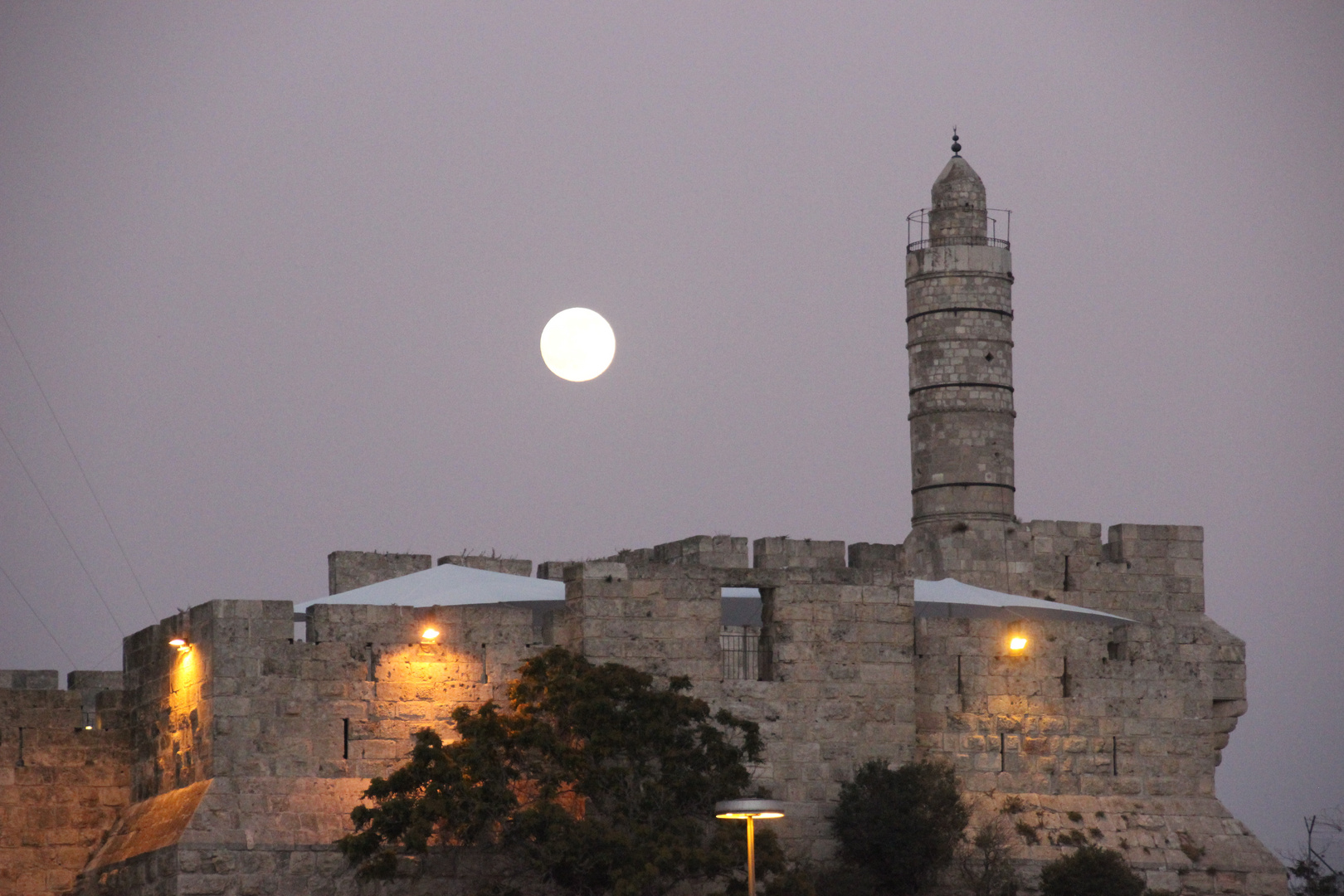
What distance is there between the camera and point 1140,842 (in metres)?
25.9

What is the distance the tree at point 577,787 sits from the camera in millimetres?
23281

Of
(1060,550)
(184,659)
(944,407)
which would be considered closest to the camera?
(184,659)

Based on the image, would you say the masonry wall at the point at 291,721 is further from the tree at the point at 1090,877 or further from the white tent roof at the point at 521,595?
the tree at the point at 1090,877

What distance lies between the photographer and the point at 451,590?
2531 centimetres

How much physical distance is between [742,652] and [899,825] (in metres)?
2.72

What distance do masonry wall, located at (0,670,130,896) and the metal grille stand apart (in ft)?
21.4

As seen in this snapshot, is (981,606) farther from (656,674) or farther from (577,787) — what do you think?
(577,787)

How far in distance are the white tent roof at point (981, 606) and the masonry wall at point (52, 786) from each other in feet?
28.6

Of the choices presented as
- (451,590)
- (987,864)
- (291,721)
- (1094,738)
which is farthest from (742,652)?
(291,721)

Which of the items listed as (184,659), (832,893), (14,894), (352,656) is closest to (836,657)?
(832,893)

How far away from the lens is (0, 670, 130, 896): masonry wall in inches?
1030

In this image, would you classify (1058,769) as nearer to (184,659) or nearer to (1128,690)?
(1128,690)

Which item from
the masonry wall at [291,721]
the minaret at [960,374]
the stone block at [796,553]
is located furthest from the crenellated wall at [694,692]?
the minaret at [960,374]

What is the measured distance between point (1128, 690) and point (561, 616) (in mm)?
6158
